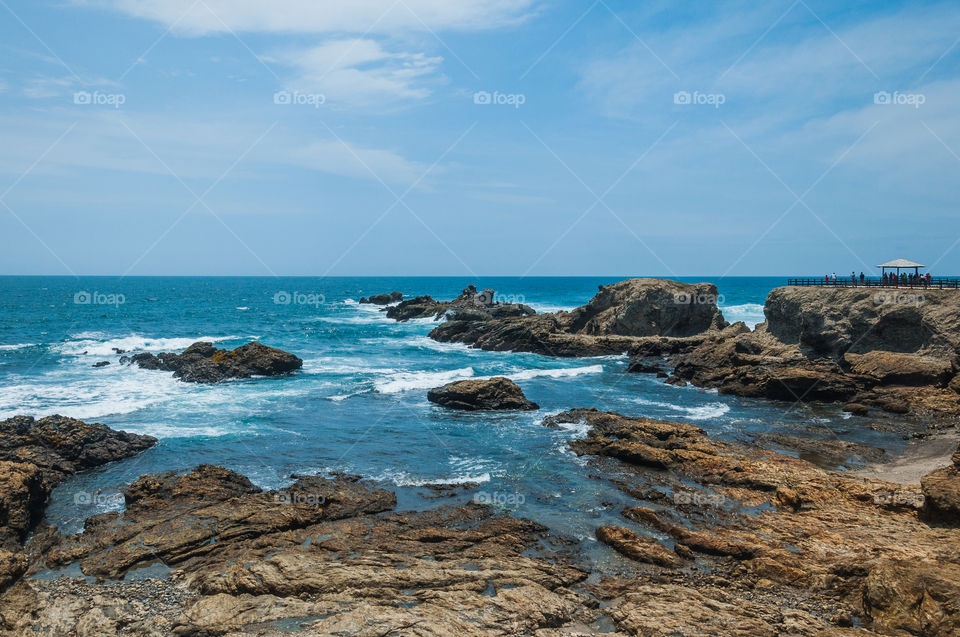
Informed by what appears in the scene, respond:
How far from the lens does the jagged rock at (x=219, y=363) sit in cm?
3694

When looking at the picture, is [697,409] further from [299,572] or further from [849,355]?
[299,572]

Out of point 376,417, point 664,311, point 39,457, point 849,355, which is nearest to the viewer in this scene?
point 39,457

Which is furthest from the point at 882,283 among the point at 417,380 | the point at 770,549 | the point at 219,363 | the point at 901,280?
the point at 219,363

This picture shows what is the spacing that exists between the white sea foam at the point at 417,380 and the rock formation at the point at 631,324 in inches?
455

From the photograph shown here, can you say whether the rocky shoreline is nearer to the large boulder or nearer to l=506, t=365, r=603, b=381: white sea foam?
l=506, t=365, r=603, b=381: white sea foam

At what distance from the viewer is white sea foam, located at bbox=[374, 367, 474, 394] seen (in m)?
35.8

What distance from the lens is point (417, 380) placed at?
38.3 metres

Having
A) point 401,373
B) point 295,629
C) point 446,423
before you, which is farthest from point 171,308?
point 295,629

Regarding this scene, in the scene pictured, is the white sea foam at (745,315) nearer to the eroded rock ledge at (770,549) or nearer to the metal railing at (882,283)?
the metal railing at (882,283)

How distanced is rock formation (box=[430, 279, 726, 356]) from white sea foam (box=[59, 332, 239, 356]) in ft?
96.9

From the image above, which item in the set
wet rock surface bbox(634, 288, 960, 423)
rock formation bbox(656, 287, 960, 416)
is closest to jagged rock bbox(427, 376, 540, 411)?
rock formation bbox(656, 287, 960, 416)

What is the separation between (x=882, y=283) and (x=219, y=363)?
46141 millimetres

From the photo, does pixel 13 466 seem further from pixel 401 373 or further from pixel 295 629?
pixel 401 373

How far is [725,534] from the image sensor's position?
46.7ft
